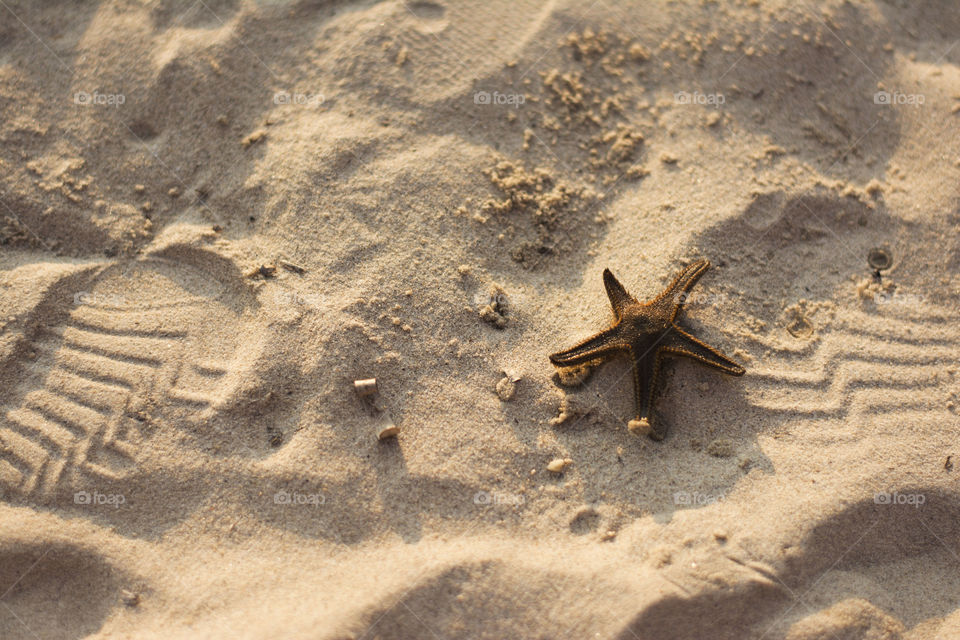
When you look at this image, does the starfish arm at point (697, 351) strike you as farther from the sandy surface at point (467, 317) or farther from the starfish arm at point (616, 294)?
the starfish arm at point (616, 294)

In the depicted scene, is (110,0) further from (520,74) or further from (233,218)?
(520,74)

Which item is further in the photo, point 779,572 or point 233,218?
point 233,218

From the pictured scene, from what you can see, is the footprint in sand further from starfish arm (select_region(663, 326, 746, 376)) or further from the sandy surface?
starfish arm (select_region(663, 326, 746, 376))

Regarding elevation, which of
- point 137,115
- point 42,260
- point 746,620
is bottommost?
point 746,620

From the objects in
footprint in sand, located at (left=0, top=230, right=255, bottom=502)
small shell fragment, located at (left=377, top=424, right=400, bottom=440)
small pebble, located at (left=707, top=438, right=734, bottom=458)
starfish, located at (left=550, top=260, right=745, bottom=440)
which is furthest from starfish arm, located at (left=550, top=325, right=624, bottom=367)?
footprint in sand, located at (left=0, top=230, right=255, bottom=502)

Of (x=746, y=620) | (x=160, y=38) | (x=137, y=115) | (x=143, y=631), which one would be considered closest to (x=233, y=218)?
(x=137, y=115)

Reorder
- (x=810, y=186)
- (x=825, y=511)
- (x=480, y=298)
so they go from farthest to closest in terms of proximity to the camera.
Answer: (x=810, y=186) < (x=480, y=298) < (x=825, y=511)
